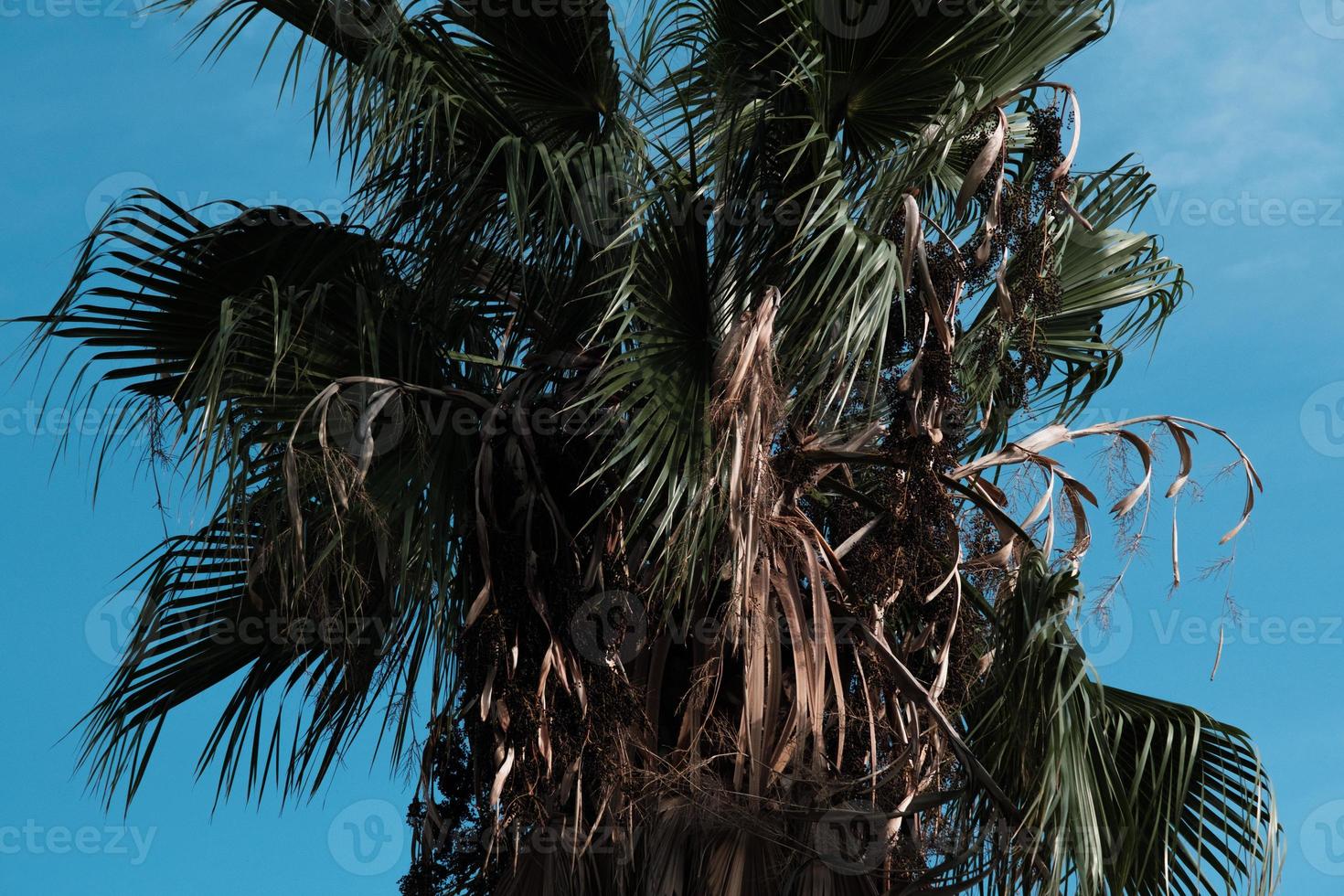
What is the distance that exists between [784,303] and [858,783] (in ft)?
5.67

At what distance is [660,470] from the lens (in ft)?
19.5

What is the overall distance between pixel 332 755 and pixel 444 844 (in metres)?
0.94

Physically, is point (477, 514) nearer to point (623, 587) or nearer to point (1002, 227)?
point (623, 587)

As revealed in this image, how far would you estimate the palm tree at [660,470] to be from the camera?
5613 millimetres

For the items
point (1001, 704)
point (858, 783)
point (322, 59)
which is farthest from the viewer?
point (322, 59)

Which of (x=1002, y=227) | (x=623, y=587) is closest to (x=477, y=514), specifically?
(x=623, y=587)

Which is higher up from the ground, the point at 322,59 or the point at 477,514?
the point at 322,59

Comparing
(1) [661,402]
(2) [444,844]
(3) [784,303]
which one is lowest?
(2) [444,844]

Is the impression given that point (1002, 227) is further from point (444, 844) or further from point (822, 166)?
point (444, 844)

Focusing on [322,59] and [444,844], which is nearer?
[444,844]

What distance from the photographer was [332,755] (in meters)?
6.66

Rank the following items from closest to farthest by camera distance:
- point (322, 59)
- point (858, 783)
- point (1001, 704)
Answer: point (1001, 704) < point (858, 783) < point (322, 59)

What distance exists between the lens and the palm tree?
5.61 m

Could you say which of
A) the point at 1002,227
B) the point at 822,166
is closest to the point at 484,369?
the point at 822,166
